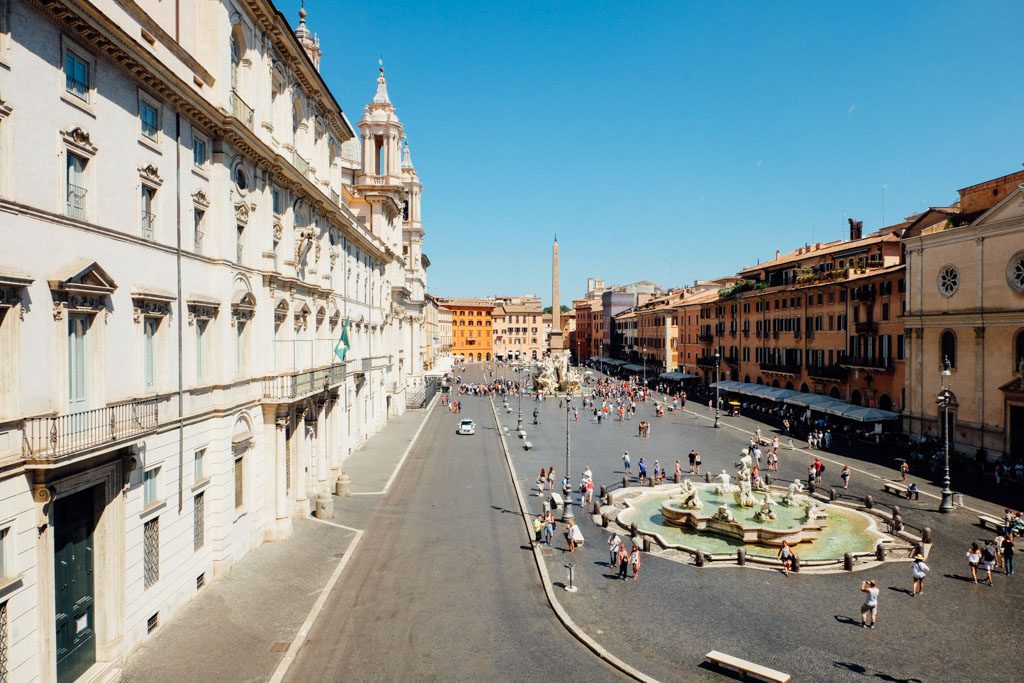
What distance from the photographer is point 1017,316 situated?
34.1 metres

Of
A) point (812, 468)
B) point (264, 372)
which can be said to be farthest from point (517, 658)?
point (812, 468)

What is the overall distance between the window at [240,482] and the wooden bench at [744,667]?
46.2 ft

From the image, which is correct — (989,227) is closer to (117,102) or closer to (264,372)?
(264,372)

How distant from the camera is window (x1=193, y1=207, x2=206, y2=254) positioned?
1766 centimetres

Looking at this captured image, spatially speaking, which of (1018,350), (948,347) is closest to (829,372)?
(948,347)

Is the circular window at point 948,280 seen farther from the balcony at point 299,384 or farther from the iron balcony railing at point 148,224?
the iron balcony railing at point 148,224

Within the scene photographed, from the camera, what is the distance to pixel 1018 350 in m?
34.3

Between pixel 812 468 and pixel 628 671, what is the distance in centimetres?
2176

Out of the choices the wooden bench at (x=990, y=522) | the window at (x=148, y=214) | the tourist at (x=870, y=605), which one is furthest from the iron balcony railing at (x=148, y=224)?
the wooden bench at (x=990, y=522)

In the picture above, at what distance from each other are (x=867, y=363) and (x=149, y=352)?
47.5m

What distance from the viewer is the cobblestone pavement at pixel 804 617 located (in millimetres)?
14617

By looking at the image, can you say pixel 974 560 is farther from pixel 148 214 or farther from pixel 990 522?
pixel 148 214

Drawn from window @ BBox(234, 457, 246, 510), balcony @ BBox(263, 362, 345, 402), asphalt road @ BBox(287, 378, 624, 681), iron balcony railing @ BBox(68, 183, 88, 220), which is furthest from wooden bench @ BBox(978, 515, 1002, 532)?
iron balcony railing @ BBox(68, 183, 88, 220)

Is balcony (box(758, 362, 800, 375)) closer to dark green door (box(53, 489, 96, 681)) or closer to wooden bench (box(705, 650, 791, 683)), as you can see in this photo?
wooden bench (box(705, 650, 791, 683))
